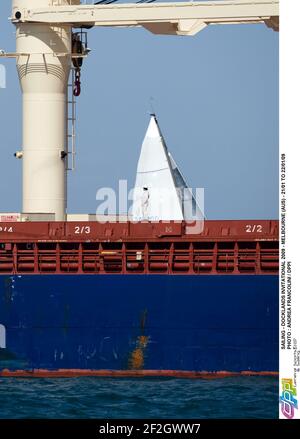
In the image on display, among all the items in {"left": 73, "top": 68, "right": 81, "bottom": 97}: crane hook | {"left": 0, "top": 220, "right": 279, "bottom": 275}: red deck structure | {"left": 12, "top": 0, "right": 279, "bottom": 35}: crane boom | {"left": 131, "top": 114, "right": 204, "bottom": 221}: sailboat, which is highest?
{"left": 12, "top": 0, "right": 279, "bottom": 35}: crane boom

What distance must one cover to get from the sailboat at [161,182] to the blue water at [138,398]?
11.5 meters

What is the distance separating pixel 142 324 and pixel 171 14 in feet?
31.2

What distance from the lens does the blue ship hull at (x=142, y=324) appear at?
35.9 metres

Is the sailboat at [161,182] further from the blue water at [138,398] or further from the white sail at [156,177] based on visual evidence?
the blue water at [138,398]

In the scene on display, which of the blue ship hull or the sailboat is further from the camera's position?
the sailboat

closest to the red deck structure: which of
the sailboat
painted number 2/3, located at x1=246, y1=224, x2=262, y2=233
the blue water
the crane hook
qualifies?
painted number 2/3, located at x1=246, y1=224, x2=262, y2=233

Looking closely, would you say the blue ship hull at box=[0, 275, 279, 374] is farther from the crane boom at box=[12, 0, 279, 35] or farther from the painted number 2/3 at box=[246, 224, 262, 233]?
the crane boom at box=[12, 0, 279, 35]

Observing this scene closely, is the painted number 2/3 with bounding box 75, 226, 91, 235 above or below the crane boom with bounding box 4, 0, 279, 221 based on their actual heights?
below

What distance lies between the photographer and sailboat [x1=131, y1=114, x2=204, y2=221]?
45969 millimetres

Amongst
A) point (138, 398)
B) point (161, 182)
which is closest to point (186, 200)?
point (161, 182)

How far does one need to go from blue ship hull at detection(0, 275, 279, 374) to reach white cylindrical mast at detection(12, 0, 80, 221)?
507cm

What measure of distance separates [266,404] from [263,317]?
5716mm

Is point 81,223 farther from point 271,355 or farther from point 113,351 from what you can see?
point 271,355

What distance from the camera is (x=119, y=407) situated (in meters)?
30.2
